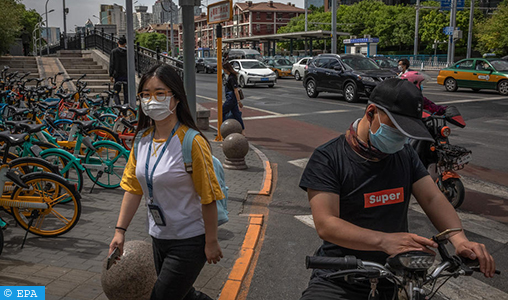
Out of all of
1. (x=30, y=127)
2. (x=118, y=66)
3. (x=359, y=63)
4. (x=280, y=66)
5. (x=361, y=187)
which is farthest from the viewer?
(x=280, y=66)

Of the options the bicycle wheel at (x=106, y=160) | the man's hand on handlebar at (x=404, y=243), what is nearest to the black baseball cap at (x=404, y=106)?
the man's hand on handlebar at (x=404, y=243)

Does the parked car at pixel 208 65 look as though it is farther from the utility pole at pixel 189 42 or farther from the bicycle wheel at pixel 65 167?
the bicycle wheel at pixel 65 167

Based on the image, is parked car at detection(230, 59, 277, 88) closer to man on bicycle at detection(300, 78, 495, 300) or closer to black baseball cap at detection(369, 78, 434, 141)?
man on bicycle at detection(300, 78, 495, 300)

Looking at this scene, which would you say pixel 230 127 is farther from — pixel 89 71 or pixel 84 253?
pixel 89 71

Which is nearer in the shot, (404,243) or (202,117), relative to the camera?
(404,243)

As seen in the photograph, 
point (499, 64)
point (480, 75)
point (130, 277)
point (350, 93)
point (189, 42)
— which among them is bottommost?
point (130, 277)

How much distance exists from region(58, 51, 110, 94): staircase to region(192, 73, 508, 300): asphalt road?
4.38 m

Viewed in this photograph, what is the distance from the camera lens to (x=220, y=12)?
9664 millimetres

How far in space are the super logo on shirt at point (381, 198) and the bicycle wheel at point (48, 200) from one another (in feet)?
13.2

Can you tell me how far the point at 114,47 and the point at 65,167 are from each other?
16503 millimetres

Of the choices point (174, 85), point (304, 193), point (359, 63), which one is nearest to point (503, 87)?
point (359, 63)

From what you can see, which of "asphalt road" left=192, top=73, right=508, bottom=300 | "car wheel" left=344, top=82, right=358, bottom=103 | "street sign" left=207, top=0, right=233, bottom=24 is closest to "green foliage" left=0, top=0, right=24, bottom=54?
"asphalt road" left=192, top=73, right=508, bottom=300

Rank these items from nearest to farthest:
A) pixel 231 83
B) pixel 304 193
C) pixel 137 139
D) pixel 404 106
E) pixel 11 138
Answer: pixel 404 106
pixel 137 139
pixel 11 138
pixel 304 193
pixel 231 83

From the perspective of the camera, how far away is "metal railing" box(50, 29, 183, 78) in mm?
17517
